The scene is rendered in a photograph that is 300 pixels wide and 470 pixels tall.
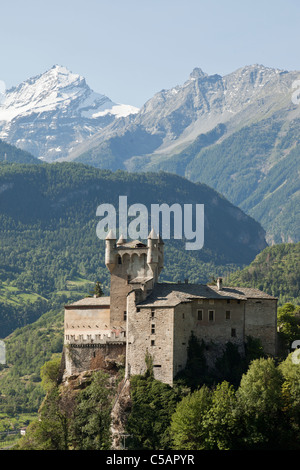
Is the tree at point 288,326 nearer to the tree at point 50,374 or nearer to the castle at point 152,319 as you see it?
the castle at point 152,319

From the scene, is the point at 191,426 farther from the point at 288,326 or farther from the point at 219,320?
the point at 288,326

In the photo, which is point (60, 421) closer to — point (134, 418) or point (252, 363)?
point (134, 418)

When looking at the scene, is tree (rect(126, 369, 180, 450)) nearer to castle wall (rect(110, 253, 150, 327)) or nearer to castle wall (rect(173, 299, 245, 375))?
castle wall (rect(173, 299, 245, 375))

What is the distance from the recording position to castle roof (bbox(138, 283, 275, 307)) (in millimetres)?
122312

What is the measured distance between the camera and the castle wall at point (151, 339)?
392 ft

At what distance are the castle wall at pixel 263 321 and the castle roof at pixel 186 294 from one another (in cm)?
106

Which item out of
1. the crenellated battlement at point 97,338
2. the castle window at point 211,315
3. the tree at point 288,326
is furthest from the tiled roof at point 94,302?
the tree at point 288,326

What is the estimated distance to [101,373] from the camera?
125688mm

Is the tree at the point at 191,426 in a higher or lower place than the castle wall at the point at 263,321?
lower
